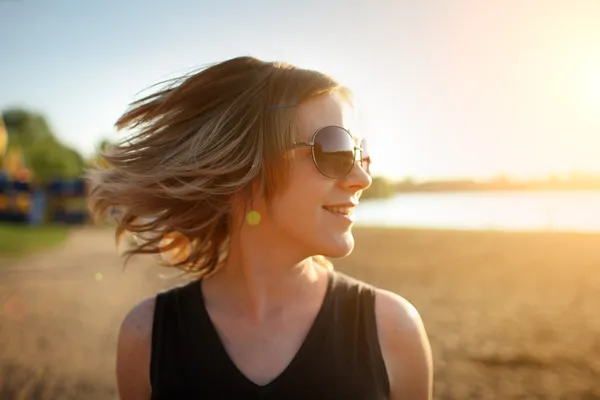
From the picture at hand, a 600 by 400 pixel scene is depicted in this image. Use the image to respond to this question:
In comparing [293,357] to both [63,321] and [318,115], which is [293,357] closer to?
[318,115]

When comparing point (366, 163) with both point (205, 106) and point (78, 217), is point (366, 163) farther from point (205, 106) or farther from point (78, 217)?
point (78, 217)

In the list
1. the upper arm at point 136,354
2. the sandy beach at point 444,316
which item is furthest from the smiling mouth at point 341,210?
the sandy beach at point 444,316

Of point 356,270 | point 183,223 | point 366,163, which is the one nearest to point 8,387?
point 183,223

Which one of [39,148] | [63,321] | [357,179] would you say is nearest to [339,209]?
[357,179]

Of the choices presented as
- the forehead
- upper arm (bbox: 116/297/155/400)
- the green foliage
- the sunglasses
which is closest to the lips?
the sunglasses

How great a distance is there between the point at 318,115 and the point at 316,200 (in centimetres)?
31

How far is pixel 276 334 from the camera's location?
180 cm

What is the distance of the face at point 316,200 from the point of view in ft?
5.72

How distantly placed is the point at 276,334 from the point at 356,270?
7878 mm

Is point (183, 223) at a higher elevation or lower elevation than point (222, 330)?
higher

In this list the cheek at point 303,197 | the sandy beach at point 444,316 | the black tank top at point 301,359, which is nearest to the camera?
the black tank top at point 301,359

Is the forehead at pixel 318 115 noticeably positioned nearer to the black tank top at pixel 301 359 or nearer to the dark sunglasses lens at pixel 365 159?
the dark sunglasses lens at pixel 365 159

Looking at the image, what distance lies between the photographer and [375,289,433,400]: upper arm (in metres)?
1.68

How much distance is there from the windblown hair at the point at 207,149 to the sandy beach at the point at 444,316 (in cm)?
257
